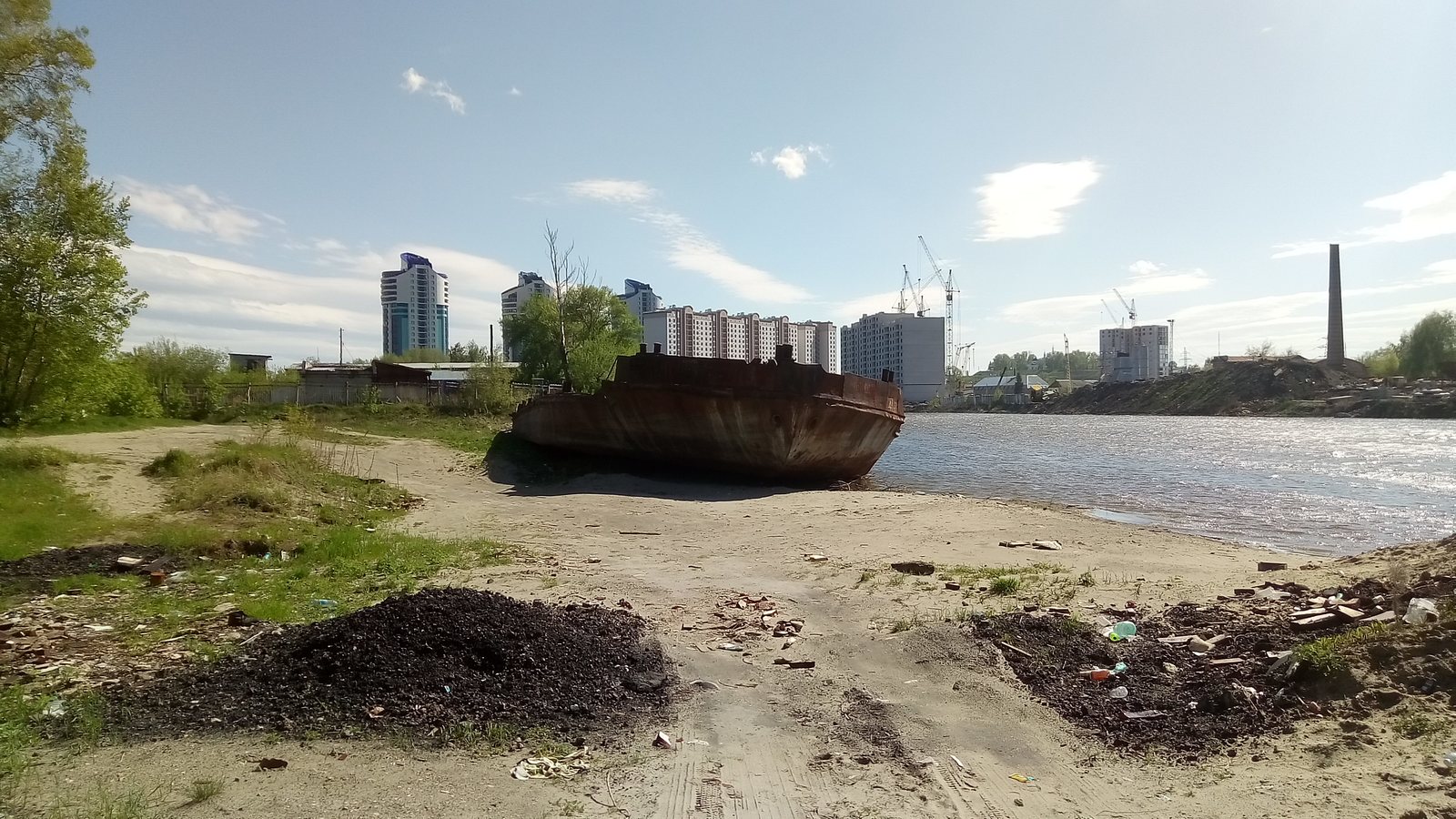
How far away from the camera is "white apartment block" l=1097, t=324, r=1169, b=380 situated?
532 ft

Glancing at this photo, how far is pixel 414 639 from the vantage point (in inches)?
179

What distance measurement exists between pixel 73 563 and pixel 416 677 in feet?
18.2

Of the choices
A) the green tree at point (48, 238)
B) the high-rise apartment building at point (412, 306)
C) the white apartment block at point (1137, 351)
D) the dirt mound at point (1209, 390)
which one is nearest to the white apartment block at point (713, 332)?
the high-rise apartment building at point (412, 306)

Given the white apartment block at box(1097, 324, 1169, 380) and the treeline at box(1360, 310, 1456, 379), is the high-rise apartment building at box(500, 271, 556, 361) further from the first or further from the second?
the white apartment block at box(1097, 324, 1169, 380)

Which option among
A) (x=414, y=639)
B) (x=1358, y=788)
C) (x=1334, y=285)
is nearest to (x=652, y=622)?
(x=414, y=639)

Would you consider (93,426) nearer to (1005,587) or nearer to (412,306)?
(1005,587)

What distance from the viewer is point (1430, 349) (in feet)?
245

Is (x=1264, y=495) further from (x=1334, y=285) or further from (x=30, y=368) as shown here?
(x=1334, y=285)

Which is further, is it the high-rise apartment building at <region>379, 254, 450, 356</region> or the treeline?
the high-rise apartment building at <region>379, 254, 450, 356</region>

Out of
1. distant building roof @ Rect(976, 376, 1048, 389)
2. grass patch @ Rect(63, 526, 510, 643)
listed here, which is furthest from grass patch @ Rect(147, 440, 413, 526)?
distant building roof @ Rect(976, 376, 1048, 389)

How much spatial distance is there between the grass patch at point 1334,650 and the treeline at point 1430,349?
95.1 m

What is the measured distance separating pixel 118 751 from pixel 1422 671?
6.33 metres

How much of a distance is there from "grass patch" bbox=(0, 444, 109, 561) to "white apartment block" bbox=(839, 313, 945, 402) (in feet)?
427

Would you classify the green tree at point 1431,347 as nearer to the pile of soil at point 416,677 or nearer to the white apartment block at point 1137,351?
the white apartment block at point 1137,351
